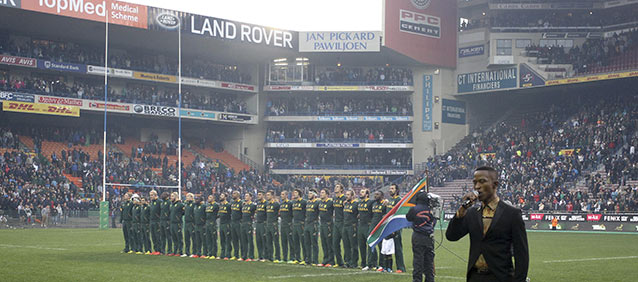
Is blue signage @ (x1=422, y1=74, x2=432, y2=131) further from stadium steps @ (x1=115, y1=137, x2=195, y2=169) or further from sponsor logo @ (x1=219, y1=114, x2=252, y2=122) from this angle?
stadium steps @ (x1=115, y1=137, x2=195, y2=169)

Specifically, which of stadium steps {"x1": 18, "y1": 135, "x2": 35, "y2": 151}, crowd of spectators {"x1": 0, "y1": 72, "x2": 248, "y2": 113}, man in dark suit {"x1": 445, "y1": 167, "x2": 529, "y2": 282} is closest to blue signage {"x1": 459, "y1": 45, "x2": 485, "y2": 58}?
crowd of spectators {"x1": 0, "y1": 72, "x2": 248, "y2": 113}

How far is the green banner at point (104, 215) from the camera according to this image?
134 feet

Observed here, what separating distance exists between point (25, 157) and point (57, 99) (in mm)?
5268

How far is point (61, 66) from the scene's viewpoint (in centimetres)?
5222

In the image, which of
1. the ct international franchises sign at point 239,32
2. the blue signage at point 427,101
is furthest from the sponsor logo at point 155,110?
the blue signage at point 427,101

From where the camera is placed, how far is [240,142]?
63.8 m

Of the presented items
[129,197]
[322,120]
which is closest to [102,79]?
[322,120]

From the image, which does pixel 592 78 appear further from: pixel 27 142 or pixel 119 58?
pixel 27 142

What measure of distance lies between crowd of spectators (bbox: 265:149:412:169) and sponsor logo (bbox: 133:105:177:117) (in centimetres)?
1009

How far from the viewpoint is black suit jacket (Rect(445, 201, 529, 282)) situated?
21.3ft

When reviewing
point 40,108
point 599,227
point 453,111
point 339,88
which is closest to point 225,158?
point 339,88

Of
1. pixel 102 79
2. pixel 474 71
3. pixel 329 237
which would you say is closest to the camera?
pixel 329 237

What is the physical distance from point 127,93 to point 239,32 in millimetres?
9296

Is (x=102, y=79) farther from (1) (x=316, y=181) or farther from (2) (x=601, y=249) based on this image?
(2) (x=601, y=249)
